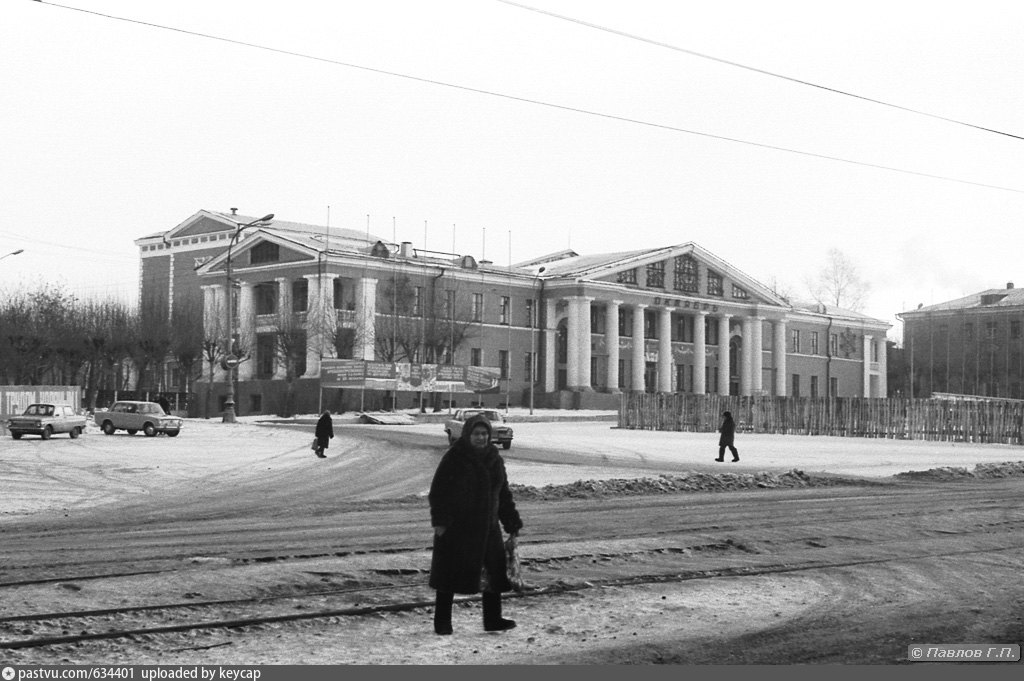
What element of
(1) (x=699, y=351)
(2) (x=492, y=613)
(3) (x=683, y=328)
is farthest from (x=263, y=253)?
(2) (x=492, y=613)

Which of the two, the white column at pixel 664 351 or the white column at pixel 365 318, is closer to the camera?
the white column at pixel 365 318

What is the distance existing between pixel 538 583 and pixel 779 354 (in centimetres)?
9769

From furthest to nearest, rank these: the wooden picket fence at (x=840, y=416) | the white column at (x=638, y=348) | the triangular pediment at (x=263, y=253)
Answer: the white column at (x=638, y=348)
the triangular pediment at (x=263, y=253)
the wooden picket fence at (x=840, y=416)

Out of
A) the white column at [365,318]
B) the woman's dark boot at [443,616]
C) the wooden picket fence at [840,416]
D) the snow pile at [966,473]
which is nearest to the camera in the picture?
the woman's dark boot at [443,616]

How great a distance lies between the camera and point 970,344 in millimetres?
117000

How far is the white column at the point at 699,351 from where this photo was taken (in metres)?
103

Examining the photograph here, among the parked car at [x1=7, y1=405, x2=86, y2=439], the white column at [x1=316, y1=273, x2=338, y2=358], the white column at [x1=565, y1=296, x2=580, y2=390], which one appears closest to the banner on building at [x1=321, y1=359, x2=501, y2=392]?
the white column at [x1=316, y1=273, x2=338, y2=358]

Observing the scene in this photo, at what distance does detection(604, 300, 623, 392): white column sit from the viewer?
314 ft

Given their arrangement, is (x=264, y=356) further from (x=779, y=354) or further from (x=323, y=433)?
(x=323, y=433)

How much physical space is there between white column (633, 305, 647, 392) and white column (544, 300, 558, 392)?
6557mm

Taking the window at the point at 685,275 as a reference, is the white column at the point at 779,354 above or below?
below

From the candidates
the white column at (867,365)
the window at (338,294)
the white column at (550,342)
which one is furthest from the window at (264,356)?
the white column at (867,365)

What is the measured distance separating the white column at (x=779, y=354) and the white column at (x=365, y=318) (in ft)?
127

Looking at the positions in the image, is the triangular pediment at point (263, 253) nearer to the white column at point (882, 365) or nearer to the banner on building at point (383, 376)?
the banner on building at point (383, 376)
